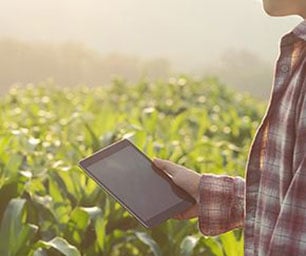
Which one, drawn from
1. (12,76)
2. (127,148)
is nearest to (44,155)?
(127,148)

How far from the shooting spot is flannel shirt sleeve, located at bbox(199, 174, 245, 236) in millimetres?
2102

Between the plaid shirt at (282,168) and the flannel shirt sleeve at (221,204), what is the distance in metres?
0.26

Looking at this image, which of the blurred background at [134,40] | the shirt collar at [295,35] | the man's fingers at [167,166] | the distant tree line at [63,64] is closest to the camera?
the shirt collar at [295,35]

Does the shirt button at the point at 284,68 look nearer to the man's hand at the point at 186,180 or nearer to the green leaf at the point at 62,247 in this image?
the man's hand at the point at 186,180

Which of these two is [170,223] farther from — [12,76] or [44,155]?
[12,76]

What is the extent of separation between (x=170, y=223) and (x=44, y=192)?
1.30 feet

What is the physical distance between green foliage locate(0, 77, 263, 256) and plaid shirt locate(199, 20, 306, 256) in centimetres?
78

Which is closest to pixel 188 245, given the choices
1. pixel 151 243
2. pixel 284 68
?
pixel 151 243

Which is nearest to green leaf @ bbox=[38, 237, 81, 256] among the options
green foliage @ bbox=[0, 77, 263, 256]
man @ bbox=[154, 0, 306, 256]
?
green foliage @ bbox=[0, 77, 263, 256]

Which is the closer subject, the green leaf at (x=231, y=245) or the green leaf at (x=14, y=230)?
the green leaf at (x=14, y=230)

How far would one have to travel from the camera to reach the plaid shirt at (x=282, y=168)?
1702mm

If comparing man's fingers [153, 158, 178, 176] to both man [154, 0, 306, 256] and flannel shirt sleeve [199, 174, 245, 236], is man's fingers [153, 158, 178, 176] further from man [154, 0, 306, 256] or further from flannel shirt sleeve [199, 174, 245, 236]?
man [154, 0, 306, 256]

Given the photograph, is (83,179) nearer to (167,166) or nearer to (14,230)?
(14,230)

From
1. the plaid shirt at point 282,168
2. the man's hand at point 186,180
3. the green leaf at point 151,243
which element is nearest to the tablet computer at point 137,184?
the man's hand at point 186,180
